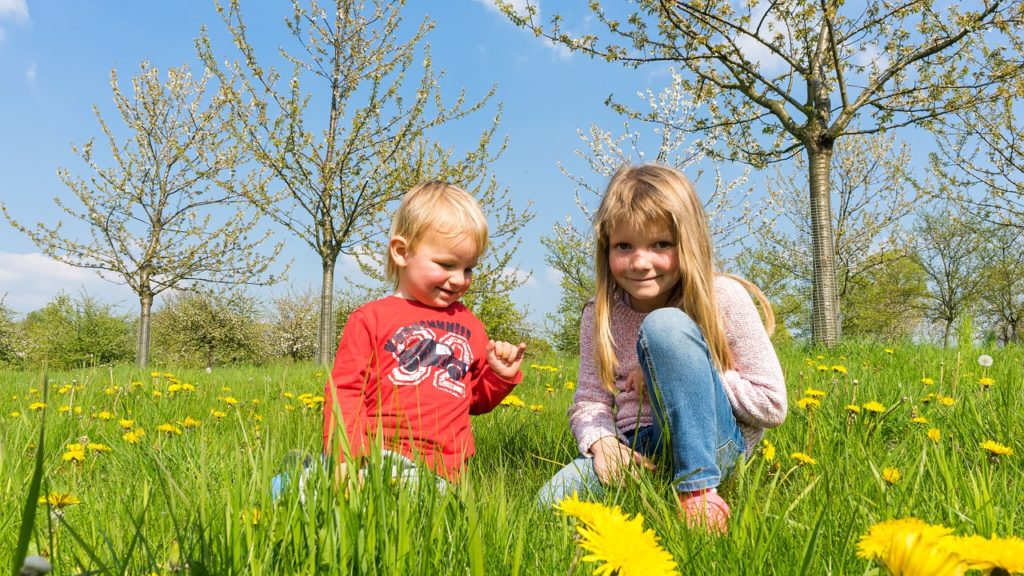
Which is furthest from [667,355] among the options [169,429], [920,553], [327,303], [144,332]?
[144,332]

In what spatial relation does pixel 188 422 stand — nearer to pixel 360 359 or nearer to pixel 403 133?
pixel 360 359

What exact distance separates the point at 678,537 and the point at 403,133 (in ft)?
33.3

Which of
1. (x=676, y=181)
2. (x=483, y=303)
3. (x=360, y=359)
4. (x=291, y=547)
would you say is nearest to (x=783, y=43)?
(x=676, y=181)

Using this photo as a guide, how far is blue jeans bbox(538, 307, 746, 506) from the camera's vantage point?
185cm

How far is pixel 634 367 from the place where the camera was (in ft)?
7.84

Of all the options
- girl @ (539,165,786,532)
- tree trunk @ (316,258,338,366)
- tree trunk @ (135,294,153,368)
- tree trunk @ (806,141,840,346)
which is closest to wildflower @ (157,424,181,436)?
girl @ (539,165,786,532)

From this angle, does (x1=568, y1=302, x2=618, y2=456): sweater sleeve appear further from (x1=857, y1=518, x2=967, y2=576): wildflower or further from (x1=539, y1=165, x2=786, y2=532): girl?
(x1=857, y1=518, x2=967, y2=576): wildflower

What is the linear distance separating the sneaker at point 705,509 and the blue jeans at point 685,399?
0.13 ft

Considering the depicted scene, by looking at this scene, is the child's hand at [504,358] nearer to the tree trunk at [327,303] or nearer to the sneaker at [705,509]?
the sneaker at [705,509]

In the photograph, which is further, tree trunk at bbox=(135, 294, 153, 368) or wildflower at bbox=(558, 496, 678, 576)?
tree trunk at bbox=(135, 294, 153, 368)

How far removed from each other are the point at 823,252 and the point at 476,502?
769 cm

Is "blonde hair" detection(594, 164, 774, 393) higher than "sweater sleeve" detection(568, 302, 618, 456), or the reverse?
"blonde hair" detection(594, 164, 774, 393)

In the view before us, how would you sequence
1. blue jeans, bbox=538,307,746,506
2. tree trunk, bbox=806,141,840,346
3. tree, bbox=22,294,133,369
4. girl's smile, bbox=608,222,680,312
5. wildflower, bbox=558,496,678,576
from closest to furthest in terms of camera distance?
wildflower, bbox=558,496,678,576 < blue jeans, bbox=538,307,746,506 < girl's smile, bbox=608,222,680,312 < tree trunk, bbox=806,141,840,346 < tree, bbox=22,294,133,369

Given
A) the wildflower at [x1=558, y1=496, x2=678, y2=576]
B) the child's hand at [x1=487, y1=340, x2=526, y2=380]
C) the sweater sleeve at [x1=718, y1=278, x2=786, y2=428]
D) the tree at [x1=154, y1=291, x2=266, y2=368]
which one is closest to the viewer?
the wildflower at [x1=558, y1=496, x2=678, y2=576]
